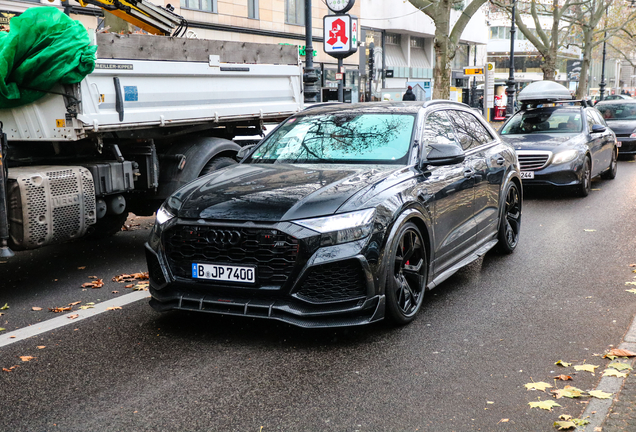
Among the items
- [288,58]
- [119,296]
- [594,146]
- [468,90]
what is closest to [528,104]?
[594,146]

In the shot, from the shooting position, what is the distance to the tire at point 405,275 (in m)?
4.88

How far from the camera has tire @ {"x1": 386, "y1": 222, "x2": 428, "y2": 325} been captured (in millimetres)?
4883

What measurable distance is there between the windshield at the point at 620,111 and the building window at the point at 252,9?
1619 cm

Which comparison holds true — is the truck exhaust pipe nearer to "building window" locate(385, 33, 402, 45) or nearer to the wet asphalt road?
the wet asphalt road

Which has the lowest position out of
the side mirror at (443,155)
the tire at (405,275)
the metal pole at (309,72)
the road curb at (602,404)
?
the road curb at (602,404)

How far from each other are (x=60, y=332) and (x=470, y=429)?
3120 mm

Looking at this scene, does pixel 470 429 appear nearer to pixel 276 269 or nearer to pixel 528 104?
pixel 276 269

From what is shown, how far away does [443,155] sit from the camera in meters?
5.53

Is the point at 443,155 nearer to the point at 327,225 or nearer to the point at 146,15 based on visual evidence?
the point at 327,225

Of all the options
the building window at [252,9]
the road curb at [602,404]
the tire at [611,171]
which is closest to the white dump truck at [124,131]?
the road curb at [602,404]

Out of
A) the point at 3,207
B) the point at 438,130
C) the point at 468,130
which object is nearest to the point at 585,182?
the point at 468,130

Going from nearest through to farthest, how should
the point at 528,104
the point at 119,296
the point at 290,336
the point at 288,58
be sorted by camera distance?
the point at 290,336, the point at 119,296, the point at 288,58, the point at 528,104

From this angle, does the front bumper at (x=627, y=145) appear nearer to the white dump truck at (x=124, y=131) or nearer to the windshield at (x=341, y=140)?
the white dump truck at (x=124, y=131)

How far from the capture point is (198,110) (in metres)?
7.84
